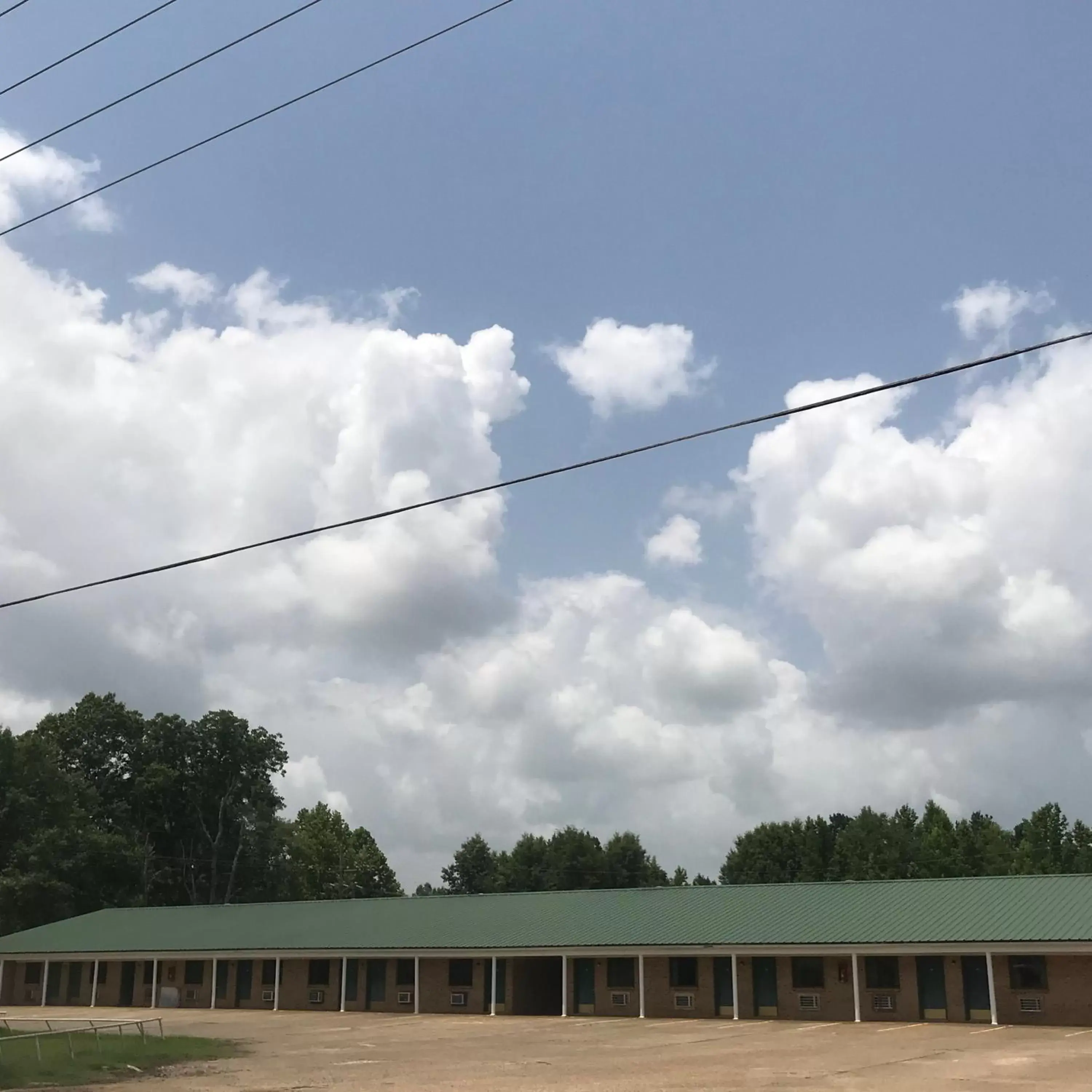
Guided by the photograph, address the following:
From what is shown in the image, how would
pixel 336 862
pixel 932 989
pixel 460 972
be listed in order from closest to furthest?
pixel 932 989
pixel 460 972
pixel 336 862

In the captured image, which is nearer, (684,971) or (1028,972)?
(1028,972)

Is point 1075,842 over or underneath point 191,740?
underneath

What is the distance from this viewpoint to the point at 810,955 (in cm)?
3769

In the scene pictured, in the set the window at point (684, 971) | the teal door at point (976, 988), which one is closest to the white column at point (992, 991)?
the teal door at point (976, 988)

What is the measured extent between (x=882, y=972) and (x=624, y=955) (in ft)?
29.3

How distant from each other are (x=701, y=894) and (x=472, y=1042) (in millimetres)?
17643

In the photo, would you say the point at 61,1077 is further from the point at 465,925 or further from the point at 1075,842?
the point at 1075,842

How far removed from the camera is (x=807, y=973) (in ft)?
124

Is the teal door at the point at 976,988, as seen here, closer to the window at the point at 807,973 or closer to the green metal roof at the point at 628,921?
the green metal roof at the point at 628,921

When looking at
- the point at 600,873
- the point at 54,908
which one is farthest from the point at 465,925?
the point at 600,873

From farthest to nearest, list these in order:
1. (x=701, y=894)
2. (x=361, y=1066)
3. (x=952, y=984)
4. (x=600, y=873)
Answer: (x=600, y=873) → (x=701, y=894) → (x=952, y=984) → (x=361, y=1066)

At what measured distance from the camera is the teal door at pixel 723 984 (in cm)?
3931

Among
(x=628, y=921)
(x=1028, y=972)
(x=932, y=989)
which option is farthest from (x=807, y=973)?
(x=628, y=921)

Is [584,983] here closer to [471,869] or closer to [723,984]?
[723,984]
